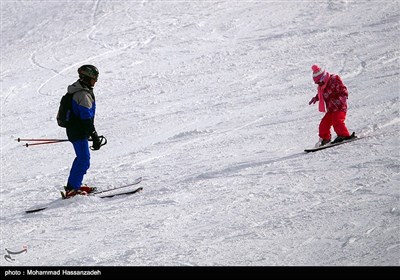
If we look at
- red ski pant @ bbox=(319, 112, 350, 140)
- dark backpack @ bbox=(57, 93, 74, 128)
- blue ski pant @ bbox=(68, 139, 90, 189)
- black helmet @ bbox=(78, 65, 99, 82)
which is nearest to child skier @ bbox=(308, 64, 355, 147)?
red ski pant @ bbox=(319, 112, 350, 140)

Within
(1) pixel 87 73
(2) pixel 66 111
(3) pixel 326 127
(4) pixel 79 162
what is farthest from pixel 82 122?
(3) pixel 326 127

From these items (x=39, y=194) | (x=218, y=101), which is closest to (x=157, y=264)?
(x=39, y=194)

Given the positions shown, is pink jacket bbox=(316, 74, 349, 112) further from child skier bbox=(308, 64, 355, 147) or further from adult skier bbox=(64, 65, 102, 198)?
adult skier bbox=(64, 65, 102, 198)

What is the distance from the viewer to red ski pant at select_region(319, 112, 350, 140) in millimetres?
9586

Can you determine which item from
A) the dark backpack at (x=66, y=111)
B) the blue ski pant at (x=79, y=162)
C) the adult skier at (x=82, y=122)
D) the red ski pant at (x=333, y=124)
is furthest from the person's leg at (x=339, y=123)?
the dark backpack at (x=66, y=111)

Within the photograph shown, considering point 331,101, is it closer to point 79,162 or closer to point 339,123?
point 339,123

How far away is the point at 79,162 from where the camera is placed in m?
8.89

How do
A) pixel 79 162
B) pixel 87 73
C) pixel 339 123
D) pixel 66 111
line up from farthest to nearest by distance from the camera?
pixel 339 123 < pixel 79 162 < pixel 66 111 < pixel 87 73

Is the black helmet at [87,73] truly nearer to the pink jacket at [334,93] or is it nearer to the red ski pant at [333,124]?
the pink jacket at [334,93]

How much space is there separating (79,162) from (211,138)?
3444 millimetres

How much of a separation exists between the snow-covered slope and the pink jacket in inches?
24.3

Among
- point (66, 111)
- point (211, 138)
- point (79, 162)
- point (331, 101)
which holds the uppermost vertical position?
point (66, 111)

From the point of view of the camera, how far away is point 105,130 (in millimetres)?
14062
